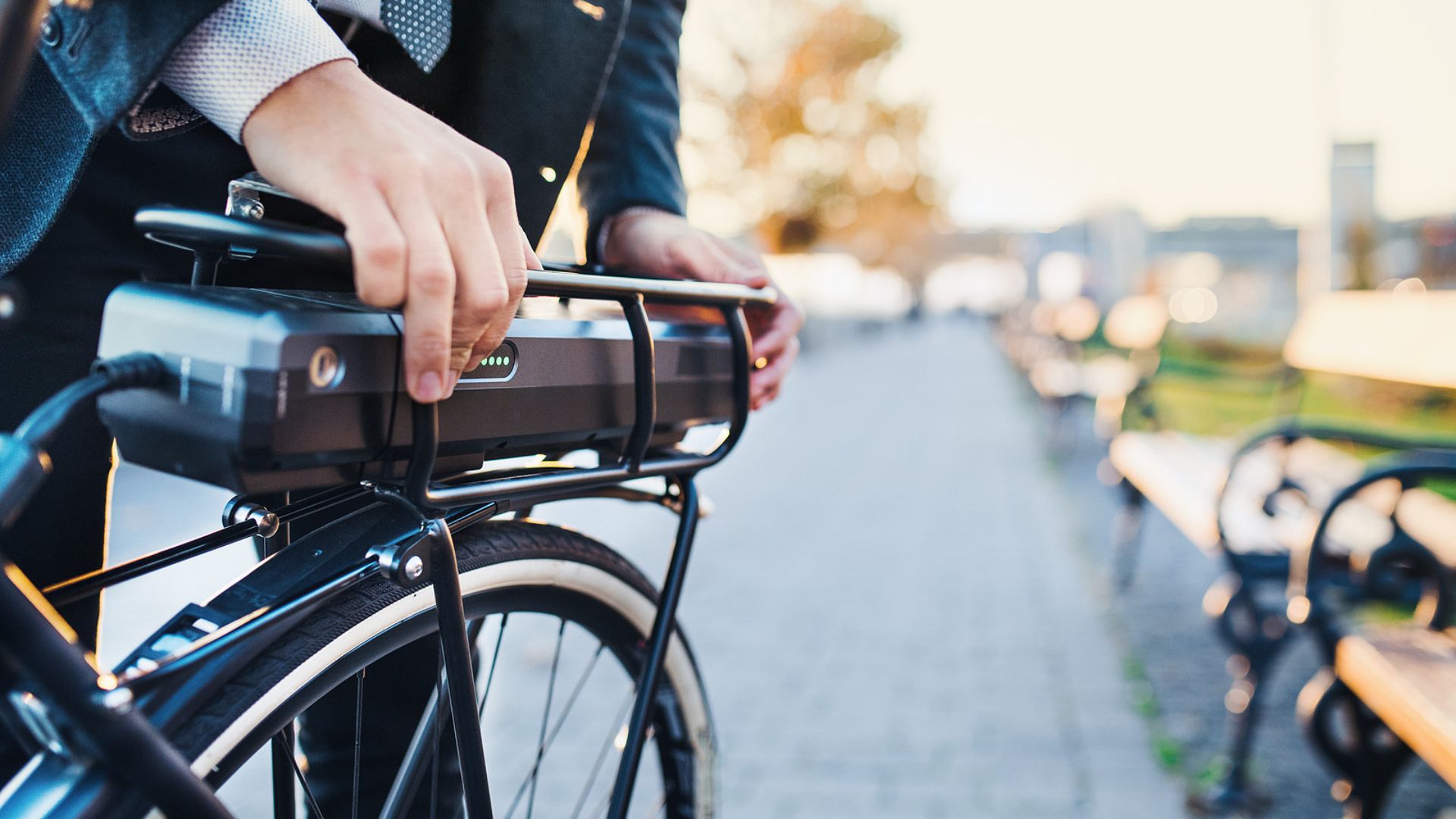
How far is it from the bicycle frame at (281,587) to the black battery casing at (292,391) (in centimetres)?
4

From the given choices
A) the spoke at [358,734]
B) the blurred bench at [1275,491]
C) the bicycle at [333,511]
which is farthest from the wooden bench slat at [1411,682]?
the spoke at [358,734]

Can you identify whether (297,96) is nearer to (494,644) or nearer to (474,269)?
(474,269)

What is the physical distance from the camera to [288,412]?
0.70 metres

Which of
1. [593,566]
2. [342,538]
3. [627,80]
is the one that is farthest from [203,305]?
[627,80]

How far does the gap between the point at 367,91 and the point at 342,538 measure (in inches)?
15.6

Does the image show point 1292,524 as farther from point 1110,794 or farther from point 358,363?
point 358,363

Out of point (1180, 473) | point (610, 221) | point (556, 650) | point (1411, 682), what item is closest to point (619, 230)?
point (610, 221)

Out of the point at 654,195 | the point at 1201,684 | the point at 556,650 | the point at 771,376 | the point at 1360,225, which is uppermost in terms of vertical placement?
the point at 1360,225

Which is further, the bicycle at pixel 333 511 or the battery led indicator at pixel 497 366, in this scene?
the battery led indicator at pixel 497 366

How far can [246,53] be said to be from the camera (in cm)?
72

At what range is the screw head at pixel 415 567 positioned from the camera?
857 millimetres

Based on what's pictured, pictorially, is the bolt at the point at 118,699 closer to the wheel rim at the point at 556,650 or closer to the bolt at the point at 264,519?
the wheel rim at the point at 556,650

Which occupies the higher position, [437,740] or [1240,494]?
[437,740]

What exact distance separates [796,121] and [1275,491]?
18053 mm
